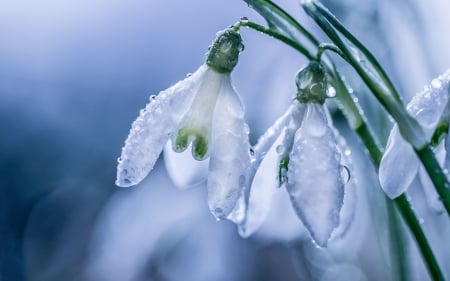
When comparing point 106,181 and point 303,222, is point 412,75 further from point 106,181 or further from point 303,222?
point 106,181

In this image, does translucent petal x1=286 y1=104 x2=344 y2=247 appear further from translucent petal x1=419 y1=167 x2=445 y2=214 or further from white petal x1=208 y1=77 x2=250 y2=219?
translucent petal x1=419 y1=167 x2=445 y2=214

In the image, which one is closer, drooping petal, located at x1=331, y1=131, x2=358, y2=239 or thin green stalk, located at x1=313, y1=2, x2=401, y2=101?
thin green stalk, located at x1=313, y1=2, x2=401, y2=101

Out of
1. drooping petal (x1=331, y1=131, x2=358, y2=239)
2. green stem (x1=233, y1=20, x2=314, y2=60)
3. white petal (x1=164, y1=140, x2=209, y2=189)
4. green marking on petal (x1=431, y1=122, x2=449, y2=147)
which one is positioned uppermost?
green stem (x1=233, y1=20, x2=314, y2=60)

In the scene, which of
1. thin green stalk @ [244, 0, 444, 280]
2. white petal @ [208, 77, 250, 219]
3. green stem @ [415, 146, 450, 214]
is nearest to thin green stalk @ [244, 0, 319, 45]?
thin green stalk @ [244, 0, 444, 280]

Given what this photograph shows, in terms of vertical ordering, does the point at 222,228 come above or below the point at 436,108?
below

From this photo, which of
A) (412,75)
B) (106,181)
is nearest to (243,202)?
(412,75)

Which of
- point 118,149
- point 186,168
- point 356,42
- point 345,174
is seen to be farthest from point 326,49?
point 118,149

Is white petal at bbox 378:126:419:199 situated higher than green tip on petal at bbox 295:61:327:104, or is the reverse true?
green tip on petal at bbox 295:61:327:104
